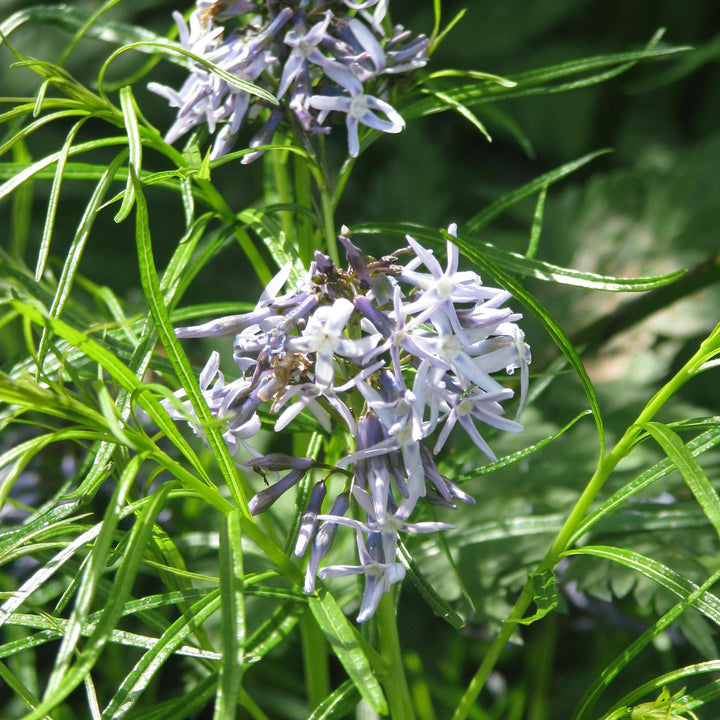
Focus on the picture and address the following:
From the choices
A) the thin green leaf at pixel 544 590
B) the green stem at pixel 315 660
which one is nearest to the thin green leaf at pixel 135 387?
the thin green leaf at pixel 544 590

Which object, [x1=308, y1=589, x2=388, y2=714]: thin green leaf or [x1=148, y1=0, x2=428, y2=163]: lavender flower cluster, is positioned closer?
[x1=308, y1=589, x2=388, y2=714]: thin green leaf

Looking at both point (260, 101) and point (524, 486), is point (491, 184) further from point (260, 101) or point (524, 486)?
point (260, 101)

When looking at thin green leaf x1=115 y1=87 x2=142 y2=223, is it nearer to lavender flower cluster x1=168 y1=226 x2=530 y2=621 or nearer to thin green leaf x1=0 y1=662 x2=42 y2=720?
lavender flower cluster x1=168 y1=226 x2=530 y2=621

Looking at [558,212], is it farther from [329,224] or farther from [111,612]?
[111,612]

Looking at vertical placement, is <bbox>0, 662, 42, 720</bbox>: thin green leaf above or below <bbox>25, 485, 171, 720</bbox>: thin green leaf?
below

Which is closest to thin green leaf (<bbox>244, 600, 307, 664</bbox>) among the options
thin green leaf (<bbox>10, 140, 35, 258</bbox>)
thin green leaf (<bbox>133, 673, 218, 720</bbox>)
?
thin green leaf (<bbox>133, 673, 218, 720</bbox>)

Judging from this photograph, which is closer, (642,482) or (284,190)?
(642,482)

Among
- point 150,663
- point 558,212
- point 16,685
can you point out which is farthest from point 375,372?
point 558,212

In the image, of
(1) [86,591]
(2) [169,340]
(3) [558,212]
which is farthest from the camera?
(3) [558,212]

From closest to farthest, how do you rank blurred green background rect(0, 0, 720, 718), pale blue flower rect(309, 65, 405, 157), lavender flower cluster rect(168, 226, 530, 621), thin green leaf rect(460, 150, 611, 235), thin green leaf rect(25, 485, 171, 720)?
thin green leaf rect(25, 485, 171, 720), lavender flower cluster rect(168, 226, 530, 621), pale blue flower rect(309, 65, 405, 157), thin green leaf rect(460, 150, 611, 235), blurred green background rect(0, 0, 720, 718)
